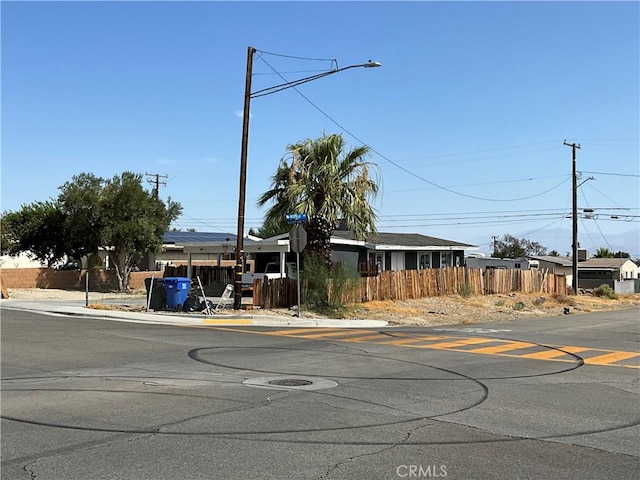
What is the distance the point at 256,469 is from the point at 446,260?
143 ft

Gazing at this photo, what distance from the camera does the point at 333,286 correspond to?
25.1 meters

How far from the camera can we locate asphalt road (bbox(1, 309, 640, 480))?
5625mm

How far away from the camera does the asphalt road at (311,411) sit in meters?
5.62

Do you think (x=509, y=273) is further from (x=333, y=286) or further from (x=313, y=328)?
(x=313, y=328)

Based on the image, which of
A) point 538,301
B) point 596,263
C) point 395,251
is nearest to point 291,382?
point 538,301

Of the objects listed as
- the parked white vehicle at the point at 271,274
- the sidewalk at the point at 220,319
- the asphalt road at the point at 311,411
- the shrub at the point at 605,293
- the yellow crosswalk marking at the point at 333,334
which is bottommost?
the asphalt road at the point at 311,411

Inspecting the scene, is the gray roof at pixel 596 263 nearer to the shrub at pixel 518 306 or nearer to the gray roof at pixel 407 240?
the gray roof at pixel 407 240

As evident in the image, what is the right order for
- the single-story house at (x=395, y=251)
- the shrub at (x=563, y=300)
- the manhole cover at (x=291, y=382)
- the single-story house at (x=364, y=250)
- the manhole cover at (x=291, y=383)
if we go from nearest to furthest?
the manhole cover at (x=291, y=383)
the manhole cover at (x=291, y=382)
the single-story house at (x=364, y=250)
the shrub at (x=563, y=300)
the single-story house at (x=395, y=251)

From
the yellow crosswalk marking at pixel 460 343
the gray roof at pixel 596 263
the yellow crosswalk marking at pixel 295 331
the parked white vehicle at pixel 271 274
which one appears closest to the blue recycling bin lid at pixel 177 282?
the yellow crosswalk marking at pixel 295 331

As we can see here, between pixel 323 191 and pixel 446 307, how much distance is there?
8.41 m

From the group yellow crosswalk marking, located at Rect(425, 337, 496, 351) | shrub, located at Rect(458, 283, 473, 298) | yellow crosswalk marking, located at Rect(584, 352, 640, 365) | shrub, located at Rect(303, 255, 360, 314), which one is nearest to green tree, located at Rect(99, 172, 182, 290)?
shrub, located at Rect(303, 255, 360, 314)

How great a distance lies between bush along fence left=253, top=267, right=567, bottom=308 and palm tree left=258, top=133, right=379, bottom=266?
6.99 ft

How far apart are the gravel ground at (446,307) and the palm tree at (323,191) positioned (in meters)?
3.07

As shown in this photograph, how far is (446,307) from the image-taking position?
2938 centimetres
